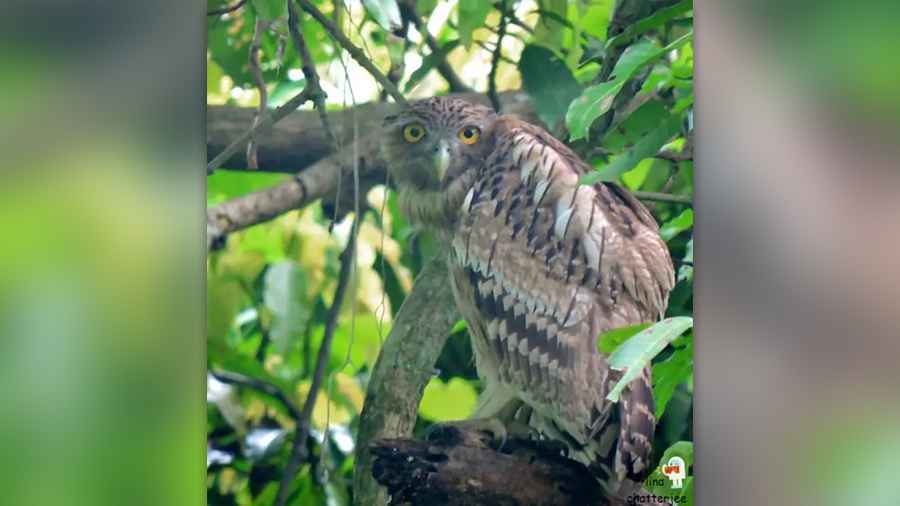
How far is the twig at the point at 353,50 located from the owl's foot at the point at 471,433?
18.4 inches

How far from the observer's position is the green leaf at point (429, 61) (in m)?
1.21

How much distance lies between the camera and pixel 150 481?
1190mm

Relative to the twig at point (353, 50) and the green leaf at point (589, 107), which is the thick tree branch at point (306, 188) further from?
the green leaf at point (589, 107)

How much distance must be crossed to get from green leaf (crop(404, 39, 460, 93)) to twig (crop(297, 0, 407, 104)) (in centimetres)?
2

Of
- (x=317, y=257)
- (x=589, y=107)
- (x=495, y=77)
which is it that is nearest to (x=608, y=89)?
(x=589, y=107)

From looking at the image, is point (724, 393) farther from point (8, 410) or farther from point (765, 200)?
point (8, 410)

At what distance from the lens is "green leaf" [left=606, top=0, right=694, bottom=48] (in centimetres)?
121

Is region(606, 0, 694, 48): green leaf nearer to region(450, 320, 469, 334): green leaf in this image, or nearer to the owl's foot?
region(450, 320, 469, 334): green leaf

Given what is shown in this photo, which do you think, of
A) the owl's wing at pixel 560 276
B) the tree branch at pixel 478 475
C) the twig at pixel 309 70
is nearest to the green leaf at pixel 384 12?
the twig at pixel 309 70

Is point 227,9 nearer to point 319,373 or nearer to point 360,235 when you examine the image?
point 360,235

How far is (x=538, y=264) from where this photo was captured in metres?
1.19

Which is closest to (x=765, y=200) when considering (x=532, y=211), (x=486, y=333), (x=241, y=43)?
(x=532, y=211)

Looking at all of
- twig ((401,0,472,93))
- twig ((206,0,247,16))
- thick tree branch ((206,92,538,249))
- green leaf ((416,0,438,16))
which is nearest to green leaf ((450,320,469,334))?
thick tree branch ((206,92,538,249))

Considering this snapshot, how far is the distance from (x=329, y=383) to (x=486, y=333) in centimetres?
24
